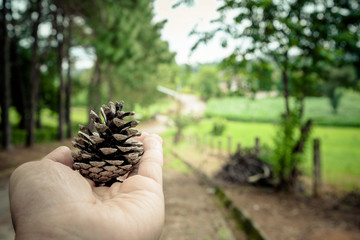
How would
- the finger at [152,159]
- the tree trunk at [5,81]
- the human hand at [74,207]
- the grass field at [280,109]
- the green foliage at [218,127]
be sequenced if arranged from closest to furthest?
1. the human hand at [74,207]
2. the finger at [152,159]
3. the tree trunk at [5,81]
4. the grass field at [280,109]
5. the green foliage at [218,127]

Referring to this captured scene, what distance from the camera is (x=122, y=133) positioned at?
2.02 metres

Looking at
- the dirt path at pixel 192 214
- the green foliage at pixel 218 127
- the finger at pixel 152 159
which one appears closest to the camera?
the finger at pixel 152 159

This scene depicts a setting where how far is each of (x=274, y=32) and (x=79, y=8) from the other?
13985 millimetres

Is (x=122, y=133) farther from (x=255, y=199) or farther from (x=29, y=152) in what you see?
(x=29, y=152)

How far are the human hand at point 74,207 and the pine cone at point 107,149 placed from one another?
0.65 feet

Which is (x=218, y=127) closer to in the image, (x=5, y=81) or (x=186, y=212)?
(x=186, y=212)

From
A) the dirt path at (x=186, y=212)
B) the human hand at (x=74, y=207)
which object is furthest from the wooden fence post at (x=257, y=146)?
the human hand at (x=74, y=207)

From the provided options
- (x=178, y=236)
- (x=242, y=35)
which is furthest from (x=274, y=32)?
(x=178, y=236)

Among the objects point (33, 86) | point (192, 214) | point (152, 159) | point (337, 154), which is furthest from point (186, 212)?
point (33, 86)

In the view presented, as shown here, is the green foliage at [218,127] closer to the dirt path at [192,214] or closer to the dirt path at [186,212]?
the dirt path at [186,212]

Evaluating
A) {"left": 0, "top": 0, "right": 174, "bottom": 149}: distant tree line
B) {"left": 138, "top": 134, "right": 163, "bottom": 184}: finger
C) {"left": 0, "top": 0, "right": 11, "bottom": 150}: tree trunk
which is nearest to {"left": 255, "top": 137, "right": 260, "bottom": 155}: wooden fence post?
{"left": 0, "top": 0, "right": 174, "bottom": 149}: distant tree line

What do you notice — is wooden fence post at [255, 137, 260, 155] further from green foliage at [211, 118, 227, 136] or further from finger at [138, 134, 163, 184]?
green foliage at [211, 118, 227, 136]

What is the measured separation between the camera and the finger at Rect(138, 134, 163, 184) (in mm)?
1883

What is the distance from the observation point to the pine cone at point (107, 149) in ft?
6.22
